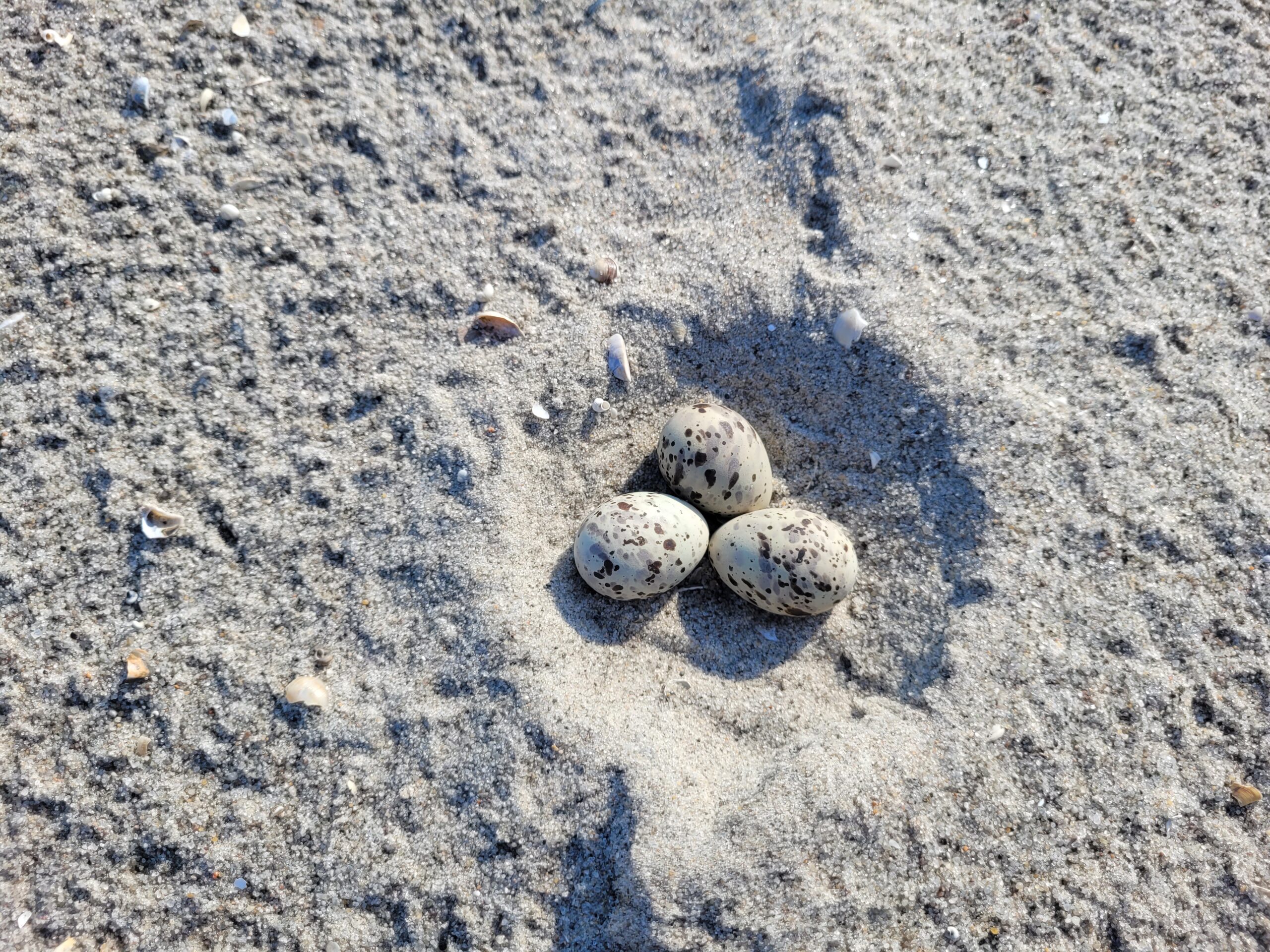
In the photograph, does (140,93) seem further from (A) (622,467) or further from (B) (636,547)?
(B) (636,547)

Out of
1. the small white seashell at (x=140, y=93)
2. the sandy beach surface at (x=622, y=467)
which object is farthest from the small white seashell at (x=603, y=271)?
the small white seashell at (x=140, y=93)

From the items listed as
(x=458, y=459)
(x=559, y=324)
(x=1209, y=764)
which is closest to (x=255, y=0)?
(x=559, y=324)

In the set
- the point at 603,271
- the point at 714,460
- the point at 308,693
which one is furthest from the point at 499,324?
the point at 308,693

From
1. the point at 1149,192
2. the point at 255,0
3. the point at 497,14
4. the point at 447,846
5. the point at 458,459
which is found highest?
the point at 1149,192

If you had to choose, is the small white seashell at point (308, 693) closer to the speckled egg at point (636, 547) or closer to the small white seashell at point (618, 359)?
the speckled egg at point (636, 547)

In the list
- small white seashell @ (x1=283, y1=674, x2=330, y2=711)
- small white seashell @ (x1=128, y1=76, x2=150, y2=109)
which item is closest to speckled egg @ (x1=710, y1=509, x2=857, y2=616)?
small white seashell @ (x1=283, y1=674, x2=330, y2=711)

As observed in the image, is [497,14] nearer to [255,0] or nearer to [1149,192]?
[255,0]

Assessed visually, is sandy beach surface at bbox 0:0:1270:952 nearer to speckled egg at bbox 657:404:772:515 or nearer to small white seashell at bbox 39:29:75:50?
small white seashell at bbox 39:29:75:50
